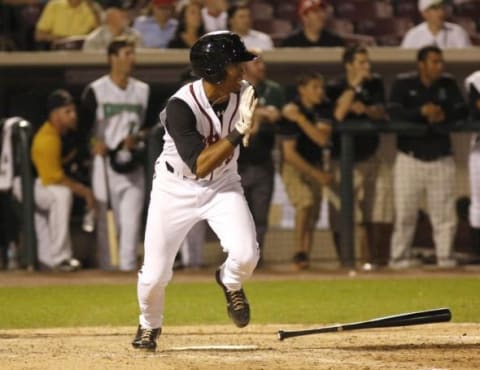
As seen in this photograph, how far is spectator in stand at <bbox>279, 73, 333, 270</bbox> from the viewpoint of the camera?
1068 centimetres

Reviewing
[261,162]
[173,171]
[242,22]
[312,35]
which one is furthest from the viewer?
[312,35]

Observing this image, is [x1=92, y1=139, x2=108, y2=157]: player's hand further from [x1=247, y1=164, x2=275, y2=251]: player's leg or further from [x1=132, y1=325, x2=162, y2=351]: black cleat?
[x1=132, y1=325, x2=162, y2=351]: black cleat

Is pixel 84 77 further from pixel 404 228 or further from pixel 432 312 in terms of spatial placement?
pixel 432 312

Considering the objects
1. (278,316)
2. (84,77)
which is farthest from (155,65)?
(278,316)

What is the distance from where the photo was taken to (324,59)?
11.9 metres

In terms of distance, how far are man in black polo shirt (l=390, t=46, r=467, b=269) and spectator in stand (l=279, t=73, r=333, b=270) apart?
711 millimetres

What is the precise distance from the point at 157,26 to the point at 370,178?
2932mm

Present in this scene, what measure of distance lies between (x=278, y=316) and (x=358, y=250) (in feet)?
10.7

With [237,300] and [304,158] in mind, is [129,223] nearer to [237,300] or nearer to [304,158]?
[304,158]

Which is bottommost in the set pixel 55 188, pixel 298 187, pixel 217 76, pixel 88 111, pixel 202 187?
pixel 55 188

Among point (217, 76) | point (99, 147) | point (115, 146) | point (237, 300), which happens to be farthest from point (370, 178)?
point (217, 76)

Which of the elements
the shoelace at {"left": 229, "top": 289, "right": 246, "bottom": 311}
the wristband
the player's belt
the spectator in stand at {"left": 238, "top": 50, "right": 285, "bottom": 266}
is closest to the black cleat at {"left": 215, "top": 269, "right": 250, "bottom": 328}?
the shoelace at {"left": 229, "top": 289, "right": 246, "bottom": 311}

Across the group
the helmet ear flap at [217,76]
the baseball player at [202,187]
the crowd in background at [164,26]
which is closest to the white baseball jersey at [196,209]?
the baseball player at [202,187]

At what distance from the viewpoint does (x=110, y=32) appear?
38.9 ft
